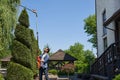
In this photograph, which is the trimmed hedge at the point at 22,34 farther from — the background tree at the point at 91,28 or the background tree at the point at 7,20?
the background tree at the point at 91,28

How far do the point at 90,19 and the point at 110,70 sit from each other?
155 feet

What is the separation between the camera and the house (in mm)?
14759

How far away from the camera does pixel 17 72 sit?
15.9 meters

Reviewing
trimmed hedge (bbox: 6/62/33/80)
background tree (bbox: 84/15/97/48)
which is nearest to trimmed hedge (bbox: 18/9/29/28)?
trimmed hedge (bbox: 6/62/33/80)

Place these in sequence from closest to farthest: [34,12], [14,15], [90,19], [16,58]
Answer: [16,58], [34,12], [14,15], [90,19]

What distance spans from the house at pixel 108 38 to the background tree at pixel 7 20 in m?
7.10

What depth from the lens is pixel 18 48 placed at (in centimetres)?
1655

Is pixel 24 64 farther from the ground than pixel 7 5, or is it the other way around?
pixel 7 5

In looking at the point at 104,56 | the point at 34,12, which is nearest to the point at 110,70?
the point at 104,56

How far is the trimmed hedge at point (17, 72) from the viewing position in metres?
15.8

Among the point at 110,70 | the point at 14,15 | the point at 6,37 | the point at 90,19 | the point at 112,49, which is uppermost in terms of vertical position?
the point at 90,19

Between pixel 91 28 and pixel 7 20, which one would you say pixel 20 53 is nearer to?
pixel 7 20

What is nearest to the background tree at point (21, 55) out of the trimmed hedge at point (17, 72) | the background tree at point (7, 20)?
the trimmed hedge at point (17, 72)

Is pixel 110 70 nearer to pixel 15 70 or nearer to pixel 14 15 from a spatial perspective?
pixel 15 70
